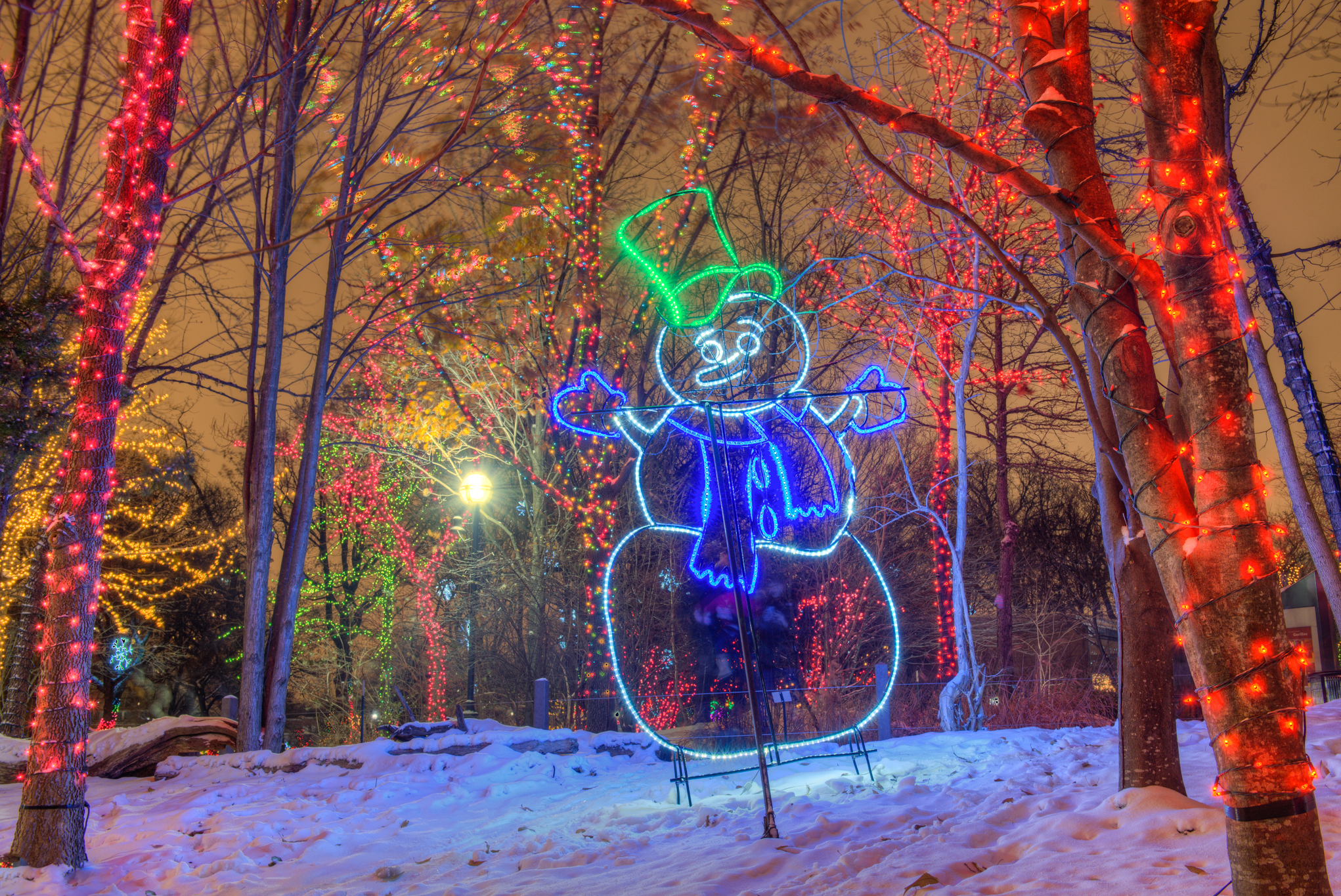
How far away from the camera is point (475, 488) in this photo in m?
11.7

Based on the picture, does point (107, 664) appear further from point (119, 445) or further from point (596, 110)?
point (596, 110)

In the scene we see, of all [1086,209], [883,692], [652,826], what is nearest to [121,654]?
[883,692]

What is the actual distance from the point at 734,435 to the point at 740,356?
6.74m

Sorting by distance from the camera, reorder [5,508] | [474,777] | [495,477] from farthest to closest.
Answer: [495,477] → [5,508] → [474,777]

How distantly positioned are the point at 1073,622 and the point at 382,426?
19.2m

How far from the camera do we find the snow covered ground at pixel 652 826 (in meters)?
3.39

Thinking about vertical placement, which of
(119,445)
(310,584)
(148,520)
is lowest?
(310,584)

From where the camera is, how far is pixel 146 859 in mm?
4859

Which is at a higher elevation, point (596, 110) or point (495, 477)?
point (596, 110)

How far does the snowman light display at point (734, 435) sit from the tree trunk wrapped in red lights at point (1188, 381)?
277 centimetres

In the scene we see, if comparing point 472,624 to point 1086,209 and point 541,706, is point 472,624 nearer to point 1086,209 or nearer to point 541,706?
point 541,706

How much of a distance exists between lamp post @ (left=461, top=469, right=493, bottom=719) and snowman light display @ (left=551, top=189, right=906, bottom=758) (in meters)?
1.81

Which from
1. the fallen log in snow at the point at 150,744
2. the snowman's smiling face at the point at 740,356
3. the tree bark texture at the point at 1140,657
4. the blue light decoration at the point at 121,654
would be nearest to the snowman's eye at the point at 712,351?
the snowman's smiling face at the point at 740,356

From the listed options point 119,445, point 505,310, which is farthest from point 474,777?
point 119,445
